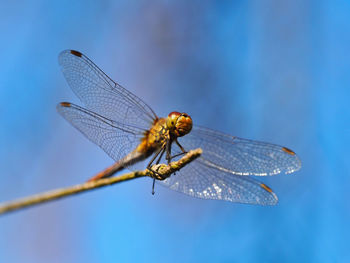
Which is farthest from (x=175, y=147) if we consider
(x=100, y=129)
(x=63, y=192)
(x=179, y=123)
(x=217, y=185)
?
(x=63, y=192)

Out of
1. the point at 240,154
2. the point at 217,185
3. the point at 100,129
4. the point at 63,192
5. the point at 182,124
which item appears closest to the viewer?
the point at 63,192

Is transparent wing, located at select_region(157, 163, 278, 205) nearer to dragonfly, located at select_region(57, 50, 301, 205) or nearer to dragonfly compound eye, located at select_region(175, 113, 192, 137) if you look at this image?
dragonfly, located at select_region(57, 50, 301, 205)

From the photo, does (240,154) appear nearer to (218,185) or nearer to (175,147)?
(218,185)

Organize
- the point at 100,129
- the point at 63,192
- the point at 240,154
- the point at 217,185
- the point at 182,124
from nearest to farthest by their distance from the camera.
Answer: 1. the point at 63,192
2. the point at 100,129
3. the point at 182,124
4. the point at 217,185
5. the point at 240,154

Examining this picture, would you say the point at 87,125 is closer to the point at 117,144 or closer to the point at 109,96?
the point at 117,144

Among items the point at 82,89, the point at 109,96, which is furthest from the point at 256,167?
the point at 82,89

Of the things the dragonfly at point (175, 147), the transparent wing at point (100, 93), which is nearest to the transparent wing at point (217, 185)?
the dragonfly at point (175, 147)

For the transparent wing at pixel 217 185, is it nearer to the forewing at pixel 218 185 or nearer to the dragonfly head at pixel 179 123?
the forewing at pixel 218 185
